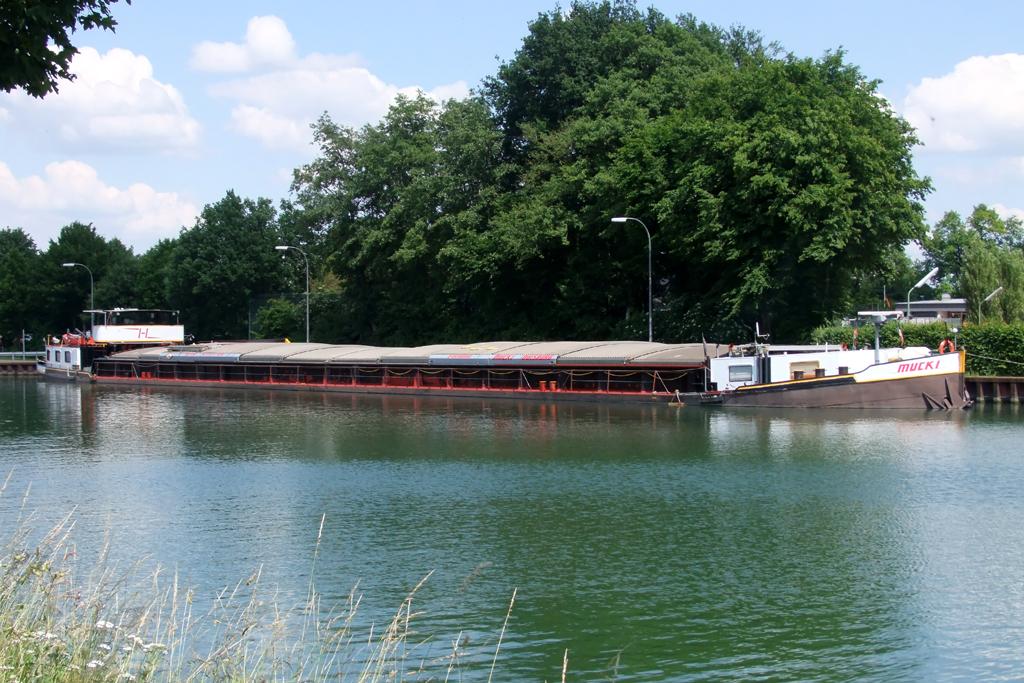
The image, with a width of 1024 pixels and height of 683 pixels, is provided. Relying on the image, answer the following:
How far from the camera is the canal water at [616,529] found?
493 inches

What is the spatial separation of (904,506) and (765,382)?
1980 centimetres

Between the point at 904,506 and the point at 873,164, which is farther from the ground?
the point at 873,164

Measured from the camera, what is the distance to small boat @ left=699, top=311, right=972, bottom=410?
36750mm

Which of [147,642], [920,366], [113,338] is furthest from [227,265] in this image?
[147,642]

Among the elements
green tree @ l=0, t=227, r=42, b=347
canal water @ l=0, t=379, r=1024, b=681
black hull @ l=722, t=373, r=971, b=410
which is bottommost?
canal water @ l=0, t=379, r=1024, b=681

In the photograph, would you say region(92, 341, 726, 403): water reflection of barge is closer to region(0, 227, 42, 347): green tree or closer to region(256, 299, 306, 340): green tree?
region(256, 299, 306, 340): green tree

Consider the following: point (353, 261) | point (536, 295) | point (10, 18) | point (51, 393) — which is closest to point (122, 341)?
point (51, 393)

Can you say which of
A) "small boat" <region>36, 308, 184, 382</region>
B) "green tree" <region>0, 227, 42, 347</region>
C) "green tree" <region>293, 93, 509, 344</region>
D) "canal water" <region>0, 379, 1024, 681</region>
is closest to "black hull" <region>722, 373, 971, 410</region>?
"canal water" <region>0, 379, 1024, 681</region>

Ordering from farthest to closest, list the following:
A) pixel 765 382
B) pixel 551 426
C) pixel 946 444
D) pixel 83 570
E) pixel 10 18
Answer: pixel 765 382
pixel 551 426
pixel 946 444
pixel 83 570
pixel 10 18

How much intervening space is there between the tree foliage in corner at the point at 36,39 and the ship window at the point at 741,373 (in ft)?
111

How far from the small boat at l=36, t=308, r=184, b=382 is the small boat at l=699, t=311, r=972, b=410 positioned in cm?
4234

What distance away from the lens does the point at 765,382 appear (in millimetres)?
39750

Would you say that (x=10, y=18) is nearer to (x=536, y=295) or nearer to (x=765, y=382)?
(x=765, y=382)

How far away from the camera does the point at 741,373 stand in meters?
40.3
